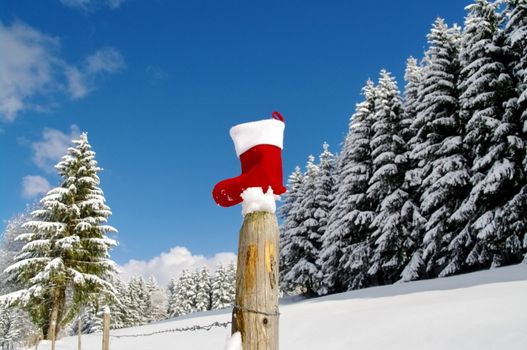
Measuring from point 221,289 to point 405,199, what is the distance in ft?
139

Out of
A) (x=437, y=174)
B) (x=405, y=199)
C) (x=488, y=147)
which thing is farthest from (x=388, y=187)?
(x=488, y=147)

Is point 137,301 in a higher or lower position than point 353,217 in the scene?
lower

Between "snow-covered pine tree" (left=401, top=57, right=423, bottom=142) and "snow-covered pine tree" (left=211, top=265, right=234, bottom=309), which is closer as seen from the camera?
"snow-covered pine tree" (left=401, top=57, right=423, bottom=142)

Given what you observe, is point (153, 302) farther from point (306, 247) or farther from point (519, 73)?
point (519, 73)

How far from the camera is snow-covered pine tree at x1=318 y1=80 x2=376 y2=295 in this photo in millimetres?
24656

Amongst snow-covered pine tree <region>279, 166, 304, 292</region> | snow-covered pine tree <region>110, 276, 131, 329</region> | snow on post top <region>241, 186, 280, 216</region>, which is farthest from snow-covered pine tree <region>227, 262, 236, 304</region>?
snow on post top <region>241, 186, 280, 216</region>

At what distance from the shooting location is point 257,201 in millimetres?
3146

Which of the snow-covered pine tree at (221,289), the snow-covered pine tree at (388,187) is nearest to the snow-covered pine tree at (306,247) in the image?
the snow-covered pine tree at (388,187)

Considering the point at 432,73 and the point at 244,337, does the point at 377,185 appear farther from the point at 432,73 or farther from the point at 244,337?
the point at 244,337

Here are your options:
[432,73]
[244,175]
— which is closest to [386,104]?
[432,73]

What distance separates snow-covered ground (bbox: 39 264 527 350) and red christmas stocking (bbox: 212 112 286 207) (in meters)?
5.54

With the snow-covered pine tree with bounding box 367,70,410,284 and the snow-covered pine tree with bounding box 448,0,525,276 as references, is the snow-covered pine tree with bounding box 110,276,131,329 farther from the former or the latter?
the snow-covered pine tree with bounding box 448,0,525,276

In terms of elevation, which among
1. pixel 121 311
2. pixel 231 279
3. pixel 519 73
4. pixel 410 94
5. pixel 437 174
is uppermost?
pixel 410 94

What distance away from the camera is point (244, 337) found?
2879 mm
